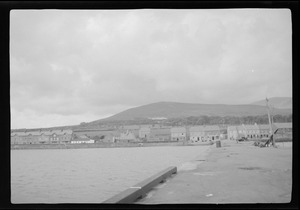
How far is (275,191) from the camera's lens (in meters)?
5.57

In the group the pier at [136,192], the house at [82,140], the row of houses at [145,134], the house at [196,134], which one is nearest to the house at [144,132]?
the row of houses at [145,134]

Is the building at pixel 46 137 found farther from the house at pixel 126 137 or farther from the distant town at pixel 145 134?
the house at pixel 126 137

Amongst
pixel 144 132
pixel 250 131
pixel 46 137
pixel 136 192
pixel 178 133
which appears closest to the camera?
pixel 136 192

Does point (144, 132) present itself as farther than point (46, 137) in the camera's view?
Yes

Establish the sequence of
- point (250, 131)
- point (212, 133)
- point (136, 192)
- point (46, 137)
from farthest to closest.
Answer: point (212, 133)
point (46, 137)
point (250, 131)
point (136, 192)

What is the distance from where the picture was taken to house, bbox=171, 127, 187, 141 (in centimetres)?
7072

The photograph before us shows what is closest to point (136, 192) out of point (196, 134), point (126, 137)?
point (126, 137)

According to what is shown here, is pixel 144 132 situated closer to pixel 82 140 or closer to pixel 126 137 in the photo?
pixel 126 137

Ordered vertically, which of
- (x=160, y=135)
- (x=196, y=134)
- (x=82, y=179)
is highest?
(x=82, y=179)

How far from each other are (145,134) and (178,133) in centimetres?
701

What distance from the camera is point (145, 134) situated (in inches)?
2825

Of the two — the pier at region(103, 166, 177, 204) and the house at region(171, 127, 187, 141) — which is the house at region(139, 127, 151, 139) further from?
the pier at region(103, 166, 177, 204)

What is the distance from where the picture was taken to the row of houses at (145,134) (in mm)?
61781
